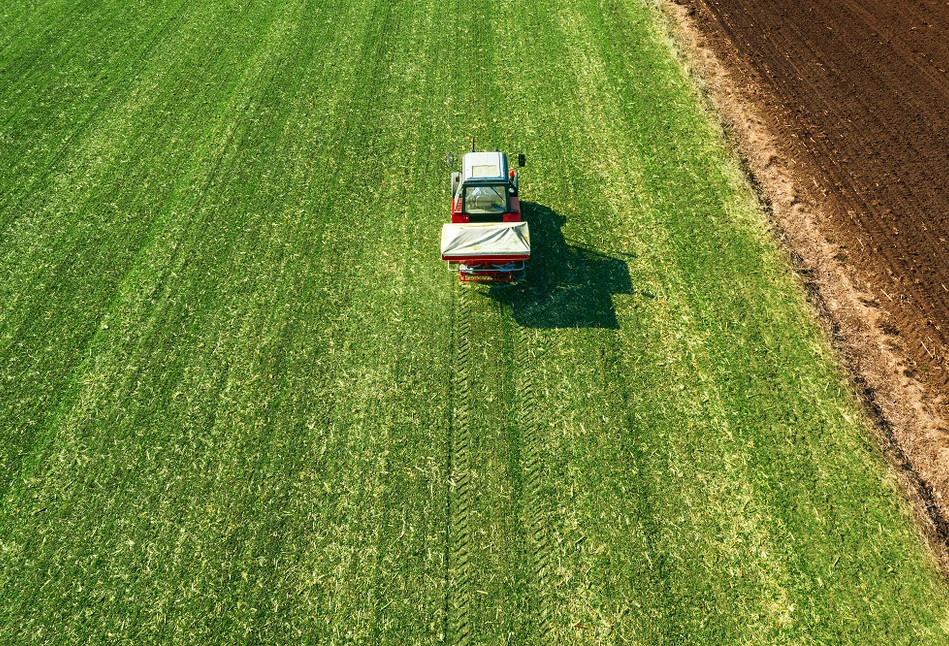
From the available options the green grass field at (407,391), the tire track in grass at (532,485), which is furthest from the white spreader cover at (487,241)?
the tire track in grass at (532,485)

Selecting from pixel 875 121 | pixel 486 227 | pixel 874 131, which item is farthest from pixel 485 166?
pixel 875 121

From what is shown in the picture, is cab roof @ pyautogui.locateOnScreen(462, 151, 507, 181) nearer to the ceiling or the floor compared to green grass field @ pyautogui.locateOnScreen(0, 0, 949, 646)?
nearer to the ceiling

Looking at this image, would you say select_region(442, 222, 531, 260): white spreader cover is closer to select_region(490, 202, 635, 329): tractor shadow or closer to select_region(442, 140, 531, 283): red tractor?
select_region(442, 140, 531, 283): red tractor

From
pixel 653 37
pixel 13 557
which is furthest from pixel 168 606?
pixel 653 37

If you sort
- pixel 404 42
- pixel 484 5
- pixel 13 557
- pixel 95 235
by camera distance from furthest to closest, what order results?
pixel 484 5, pixel 404 42, pixel 95 235, pixel 13 557

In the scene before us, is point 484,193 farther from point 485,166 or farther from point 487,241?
point 487,241

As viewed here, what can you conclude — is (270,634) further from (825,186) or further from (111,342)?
(825,186)

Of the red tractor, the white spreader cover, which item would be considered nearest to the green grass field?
the red tractor
